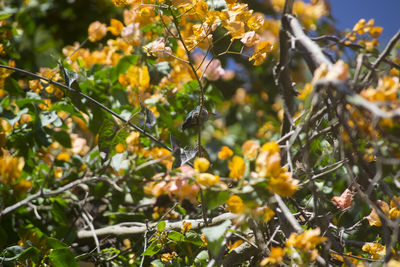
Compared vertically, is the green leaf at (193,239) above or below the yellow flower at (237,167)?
below

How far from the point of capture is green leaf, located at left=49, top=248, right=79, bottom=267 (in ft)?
2.74

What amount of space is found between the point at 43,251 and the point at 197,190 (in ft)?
1.71

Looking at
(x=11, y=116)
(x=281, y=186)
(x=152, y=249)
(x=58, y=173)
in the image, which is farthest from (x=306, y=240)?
(x=58, y=173)

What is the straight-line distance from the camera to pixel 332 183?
1.23 metres

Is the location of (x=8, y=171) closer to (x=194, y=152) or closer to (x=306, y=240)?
(x=194, y=152)

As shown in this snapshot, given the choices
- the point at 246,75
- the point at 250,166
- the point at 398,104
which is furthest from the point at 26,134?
the point at 246,75

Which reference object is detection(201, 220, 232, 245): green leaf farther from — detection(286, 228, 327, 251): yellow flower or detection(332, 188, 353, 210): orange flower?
detection(332, 188, 353, 210): orange flower

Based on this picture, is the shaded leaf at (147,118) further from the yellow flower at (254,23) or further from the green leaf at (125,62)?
the green leaf at (125,62)

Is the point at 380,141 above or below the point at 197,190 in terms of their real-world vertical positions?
above

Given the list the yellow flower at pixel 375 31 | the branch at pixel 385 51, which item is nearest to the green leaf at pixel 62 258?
the branch at pixel 385 51

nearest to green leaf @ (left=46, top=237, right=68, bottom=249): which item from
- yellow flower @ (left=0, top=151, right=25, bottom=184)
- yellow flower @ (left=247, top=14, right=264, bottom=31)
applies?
yellow flower @ (left=0, top=151, right=25, bottom=184)

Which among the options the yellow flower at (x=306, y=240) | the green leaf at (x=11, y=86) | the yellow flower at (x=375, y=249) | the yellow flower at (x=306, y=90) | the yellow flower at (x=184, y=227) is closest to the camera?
the yellow flower at (x=306, y=240)

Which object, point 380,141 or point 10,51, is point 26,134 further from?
point 380,141

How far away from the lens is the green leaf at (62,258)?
834 millimetres
